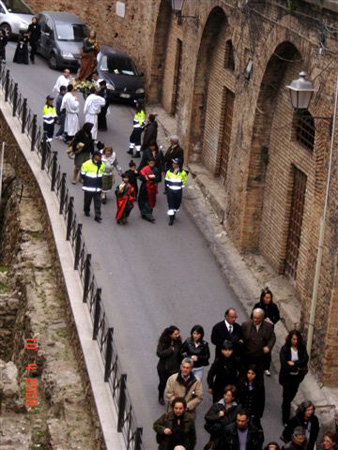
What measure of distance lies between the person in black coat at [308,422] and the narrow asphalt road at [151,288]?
4.15 ft

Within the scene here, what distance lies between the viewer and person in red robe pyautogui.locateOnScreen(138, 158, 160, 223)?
26234 mm

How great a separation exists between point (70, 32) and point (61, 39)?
2.01 feet

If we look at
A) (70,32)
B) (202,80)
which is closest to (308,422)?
(202,80)

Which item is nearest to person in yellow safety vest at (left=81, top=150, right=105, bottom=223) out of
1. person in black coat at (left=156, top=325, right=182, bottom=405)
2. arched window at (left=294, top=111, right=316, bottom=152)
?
arched window at (left=294, top=111, right=316, bottom=152)

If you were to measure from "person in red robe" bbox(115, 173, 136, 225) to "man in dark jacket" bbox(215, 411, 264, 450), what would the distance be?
9241 millimetres

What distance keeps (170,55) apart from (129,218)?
8.23 meters

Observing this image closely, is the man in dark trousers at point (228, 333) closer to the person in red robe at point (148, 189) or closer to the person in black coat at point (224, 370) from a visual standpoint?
the person in black coat at point (224, 370)

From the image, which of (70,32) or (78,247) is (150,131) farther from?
(70,32)

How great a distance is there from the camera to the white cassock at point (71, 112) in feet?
97.6

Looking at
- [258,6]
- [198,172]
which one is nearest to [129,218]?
[198,172]

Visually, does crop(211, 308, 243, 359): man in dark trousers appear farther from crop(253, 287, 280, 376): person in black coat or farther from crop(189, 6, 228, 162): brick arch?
crop(189, 6, 228, 162): brick arch

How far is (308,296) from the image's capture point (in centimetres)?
2112

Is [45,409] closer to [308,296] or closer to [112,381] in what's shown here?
[112,381]

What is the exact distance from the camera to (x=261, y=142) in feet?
80.4
